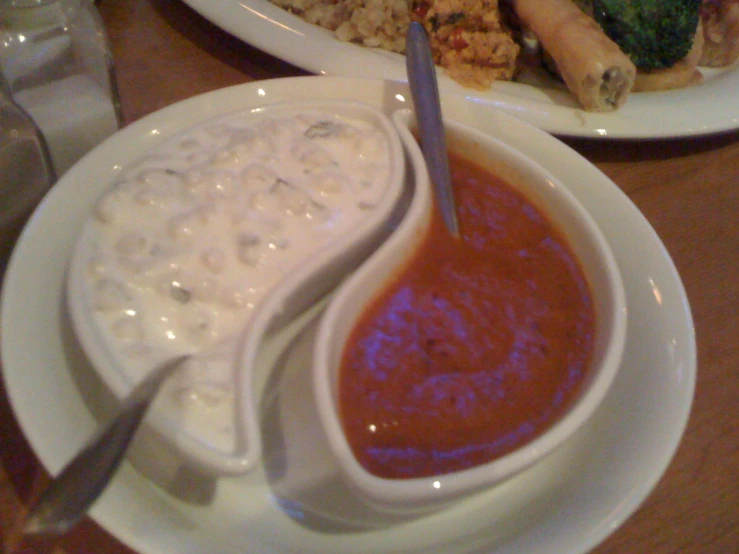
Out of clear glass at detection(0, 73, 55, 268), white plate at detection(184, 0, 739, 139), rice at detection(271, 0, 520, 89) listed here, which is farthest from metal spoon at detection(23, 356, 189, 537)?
rice at detection(271, 0, 520, 89)

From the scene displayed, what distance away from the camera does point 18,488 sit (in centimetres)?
92

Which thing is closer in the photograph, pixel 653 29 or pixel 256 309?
pixel 256 309

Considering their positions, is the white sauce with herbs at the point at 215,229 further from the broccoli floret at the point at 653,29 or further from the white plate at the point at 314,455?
the broccoli floret at the point at 653,29

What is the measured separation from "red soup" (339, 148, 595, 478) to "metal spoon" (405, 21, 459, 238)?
0.04 meters

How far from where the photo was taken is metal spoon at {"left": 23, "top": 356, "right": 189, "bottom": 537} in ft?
1.86

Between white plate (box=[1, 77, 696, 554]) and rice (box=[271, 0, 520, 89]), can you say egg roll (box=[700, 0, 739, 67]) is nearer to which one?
rice (box=[271, 0, 520, 89])

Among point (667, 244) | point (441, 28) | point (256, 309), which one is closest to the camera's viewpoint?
point (256, 309)

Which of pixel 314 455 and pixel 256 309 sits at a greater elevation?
pixel 256 309

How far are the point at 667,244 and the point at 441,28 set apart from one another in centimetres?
89

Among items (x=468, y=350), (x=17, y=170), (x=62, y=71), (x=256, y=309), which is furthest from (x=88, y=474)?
(x=62, y=71)

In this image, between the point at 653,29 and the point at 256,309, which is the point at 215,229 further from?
the point at 653,29

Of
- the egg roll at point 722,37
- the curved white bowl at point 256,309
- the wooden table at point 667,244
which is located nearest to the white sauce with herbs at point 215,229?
the curved white bowl at point 256,309

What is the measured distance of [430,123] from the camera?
1.21 meters

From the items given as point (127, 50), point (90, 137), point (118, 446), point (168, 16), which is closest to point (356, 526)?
point (118, 446)
